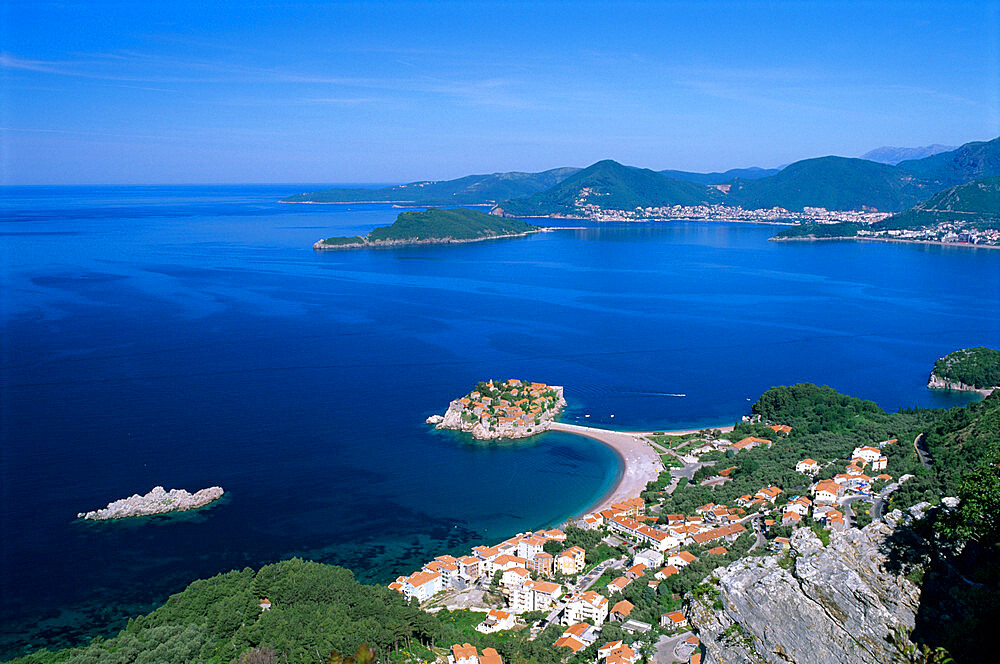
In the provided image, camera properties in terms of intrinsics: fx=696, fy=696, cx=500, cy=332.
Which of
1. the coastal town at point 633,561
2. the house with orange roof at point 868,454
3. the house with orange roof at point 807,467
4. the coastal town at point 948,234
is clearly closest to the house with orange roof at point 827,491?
the coastal town at point 633,561

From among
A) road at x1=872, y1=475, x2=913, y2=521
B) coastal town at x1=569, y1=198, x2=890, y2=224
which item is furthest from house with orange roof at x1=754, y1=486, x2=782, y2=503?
coastal town at x1=569, y1=198, x2=890, y2=224

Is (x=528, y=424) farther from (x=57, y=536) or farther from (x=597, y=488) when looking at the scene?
(x=57, y=536)

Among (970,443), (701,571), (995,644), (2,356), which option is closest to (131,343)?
(2,356)

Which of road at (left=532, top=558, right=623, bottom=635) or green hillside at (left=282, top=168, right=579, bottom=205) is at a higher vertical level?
green hillside at (left=282, top=168, right=579, bottom=205)

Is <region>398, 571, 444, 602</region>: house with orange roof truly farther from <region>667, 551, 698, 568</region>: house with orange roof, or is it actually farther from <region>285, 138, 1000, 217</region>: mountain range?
<region>285, 138, 1000, 217</region>: mountain range

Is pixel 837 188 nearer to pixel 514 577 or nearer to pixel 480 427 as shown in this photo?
pixel 480 427

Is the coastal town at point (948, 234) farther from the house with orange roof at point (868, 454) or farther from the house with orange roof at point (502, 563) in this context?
the house with orange roof at point (502, 563)
